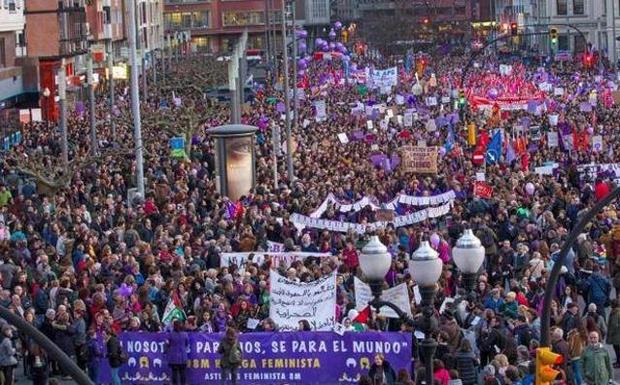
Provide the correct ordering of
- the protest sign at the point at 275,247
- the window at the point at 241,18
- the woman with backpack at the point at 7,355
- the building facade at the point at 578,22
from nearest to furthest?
1. the woman with backpack at the point at 7,355
2. the protest sign at the point at 275,247
3. the building facade at the point at 578,22
4. the window at the point at 241,18

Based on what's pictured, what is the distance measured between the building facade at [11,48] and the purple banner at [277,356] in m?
48.1

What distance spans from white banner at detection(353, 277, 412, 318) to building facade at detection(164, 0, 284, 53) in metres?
128

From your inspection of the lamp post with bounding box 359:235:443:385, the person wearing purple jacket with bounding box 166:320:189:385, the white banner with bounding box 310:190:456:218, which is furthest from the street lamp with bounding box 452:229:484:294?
the white banner with bounding box 310:190:456:218

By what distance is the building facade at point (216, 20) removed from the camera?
492ft

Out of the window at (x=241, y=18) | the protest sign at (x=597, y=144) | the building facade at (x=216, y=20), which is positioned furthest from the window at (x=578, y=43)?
the protest sign at (x=597, y=144)

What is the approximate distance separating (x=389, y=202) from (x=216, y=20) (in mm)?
120115

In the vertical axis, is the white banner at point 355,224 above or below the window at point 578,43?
below

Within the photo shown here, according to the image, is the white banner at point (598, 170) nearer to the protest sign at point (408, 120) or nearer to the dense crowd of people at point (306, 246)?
the dense crowd of people at point (306, 246)

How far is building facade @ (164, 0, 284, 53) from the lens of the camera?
150m

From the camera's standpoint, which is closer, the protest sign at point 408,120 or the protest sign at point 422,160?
the protest sign at point 422,160

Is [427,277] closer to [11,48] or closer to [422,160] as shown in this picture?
[422,160]

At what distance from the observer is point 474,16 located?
584 ft

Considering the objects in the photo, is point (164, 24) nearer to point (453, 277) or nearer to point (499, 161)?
point (499, 161)

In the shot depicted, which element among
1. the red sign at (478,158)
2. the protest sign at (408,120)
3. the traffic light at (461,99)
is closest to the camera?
the red sign at (478,158)
